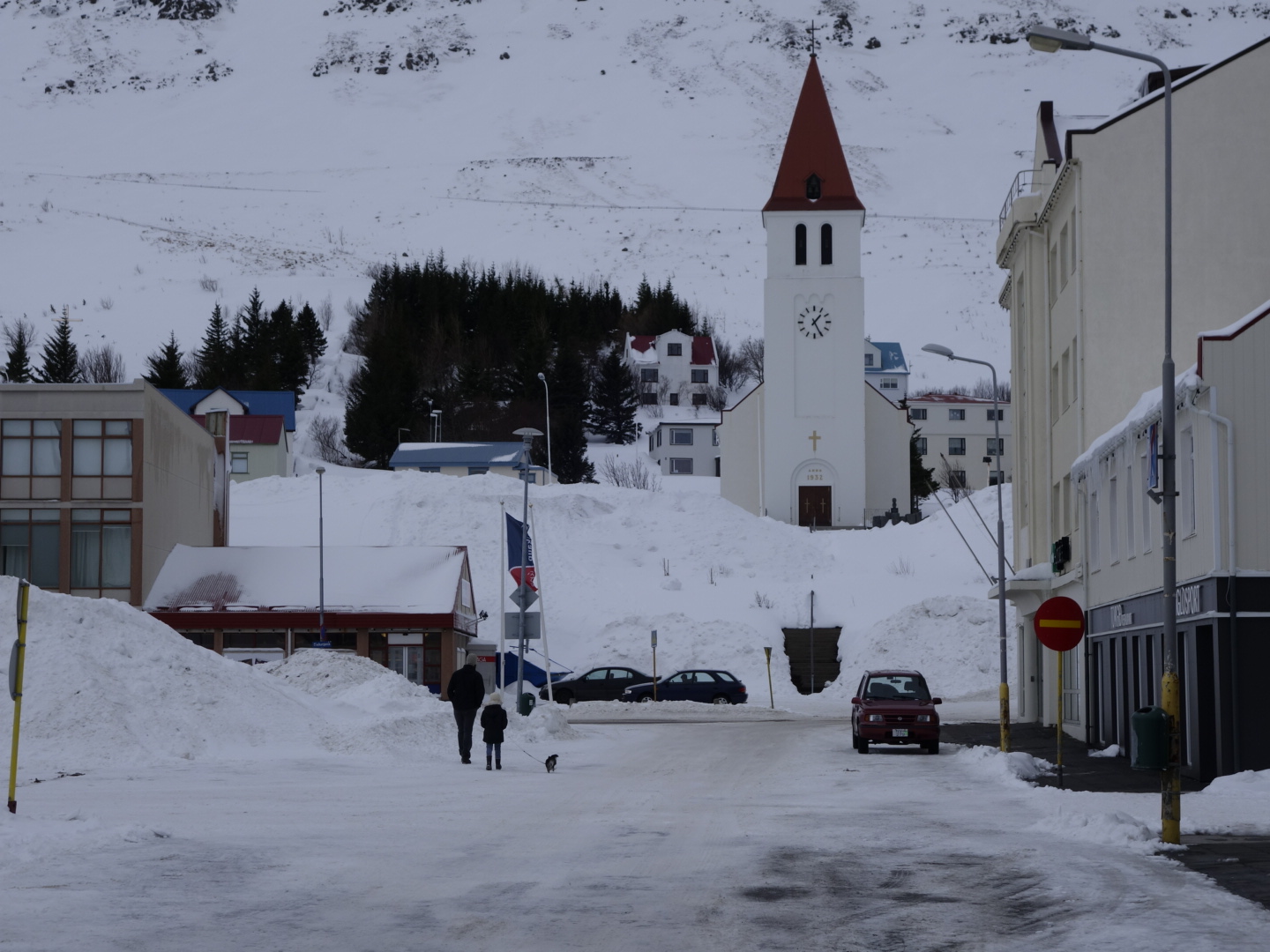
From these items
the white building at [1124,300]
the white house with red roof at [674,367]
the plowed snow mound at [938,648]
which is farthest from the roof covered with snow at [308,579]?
the white house with red roof at [674,367]

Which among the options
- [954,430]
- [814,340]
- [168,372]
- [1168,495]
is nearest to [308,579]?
[814,340]

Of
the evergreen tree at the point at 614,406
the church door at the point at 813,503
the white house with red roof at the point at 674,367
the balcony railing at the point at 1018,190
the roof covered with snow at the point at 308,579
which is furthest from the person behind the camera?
the white house with red roof at the point at 674,367

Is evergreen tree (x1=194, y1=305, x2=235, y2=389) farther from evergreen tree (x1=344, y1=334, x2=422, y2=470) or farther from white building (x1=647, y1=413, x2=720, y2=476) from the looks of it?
white building (x1=647, y1=413, x2=720, y2=476)

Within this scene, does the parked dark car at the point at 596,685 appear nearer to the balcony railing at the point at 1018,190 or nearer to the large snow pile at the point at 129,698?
the balcony railing at the point at 1018,190

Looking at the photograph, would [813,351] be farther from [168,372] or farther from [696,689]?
[168,372]

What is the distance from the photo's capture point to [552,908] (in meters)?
11.2

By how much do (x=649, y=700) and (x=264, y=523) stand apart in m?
32.8

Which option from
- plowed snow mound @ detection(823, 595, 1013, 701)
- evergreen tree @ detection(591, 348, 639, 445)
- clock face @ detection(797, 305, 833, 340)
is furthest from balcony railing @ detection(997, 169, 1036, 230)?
evergreen tree @ detection(591, 348, 639, 445)

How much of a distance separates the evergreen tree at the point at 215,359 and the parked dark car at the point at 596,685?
247ft

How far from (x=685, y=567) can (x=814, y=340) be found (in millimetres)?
16358

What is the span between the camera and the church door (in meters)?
83.7

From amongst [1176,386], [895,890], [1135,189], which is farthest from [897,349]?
[895,890]

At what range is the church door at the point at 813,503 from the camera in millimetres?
83688

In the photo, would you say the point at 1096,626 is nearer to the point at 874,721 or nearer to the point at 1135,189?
the point at 874,721
